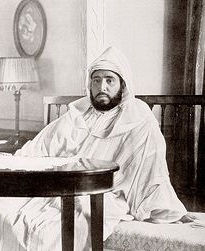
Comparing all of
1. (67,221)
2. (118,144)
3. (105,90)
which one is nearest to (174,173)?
(118,144)

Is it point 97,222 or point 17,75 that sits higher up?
point 17,75

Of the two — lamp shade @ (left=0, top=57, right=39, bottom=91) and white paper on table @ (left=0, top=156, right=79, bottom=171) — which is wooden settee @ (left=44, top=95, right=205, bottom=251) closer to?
lamp shade @ (left=0, top=57, right=39, bottom=91)

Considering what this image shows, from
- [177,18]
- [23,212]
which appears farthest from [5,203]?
[177,18]

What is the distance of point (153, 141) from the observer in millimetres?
2602

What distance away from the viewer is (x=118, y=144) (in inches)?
104

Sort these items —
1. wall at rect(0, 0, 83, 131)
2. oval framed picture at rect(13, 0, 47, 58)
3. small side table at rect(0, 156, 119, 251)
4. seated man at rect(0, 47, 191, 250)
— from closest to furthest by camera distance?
small side table at rect(0, 156, 119, 251) < seated man at rect(0, 47, 191, 250) < wall at rect(0, 0, 83, 131) < oval framed picture at rect(13, 0, 47, 58)

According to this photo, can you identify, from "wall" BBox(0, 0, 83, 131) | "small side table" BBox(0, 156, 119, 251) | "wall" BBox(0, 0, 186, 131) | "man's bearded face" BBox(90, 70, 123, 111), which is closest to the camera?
"small side table" BBox(0, 156, 119, 251)

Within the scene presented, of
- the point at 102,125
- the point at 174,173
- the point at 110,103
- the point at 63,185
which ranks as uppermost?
the point at 110,103

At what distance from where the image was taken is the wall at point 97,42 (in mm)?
2840

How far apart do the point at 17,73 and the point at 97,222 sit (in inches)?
59.0

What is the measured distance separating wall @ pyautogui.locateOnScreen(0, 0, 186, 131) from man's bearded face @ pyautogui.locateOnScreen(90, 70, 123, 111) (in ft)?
0.58

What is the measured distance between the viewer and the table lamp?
10.8ft

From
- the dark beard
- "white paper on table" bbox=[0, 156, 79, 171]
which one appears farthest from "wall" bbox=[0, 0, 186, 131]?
"white paper on table" bbox=[0, 156, 79, 171]

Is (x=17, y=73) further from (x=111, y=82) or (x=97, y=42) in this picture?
(x=111, y=82)
